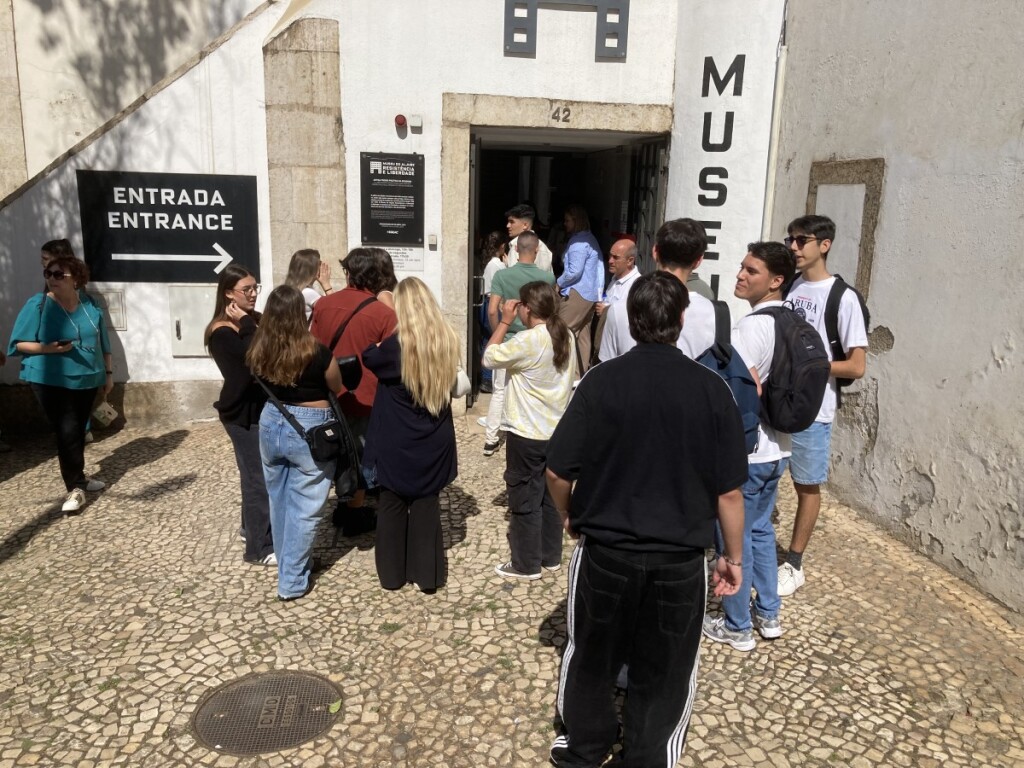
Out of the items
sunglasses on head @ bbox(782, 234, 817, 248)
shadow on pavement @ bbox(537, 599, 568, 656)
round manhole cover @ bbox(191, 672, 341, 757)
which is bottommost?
round manhole cover @ bbox(191, 672, 341, 757)

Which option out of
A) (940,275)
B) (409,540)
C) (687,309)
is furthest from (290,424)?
(940,275)

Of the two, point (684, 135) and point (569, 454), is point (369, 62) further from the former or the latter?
point (569, 454)

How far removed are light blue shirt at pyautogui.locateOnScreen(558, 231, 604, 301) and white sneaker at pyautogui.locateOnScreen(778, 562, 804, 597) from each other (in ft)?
11.5

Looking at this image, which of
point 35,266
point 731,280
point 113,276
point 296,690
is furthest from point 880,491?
point 35,266

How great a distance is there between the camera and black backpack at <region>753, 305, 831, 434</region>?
3.65 meters

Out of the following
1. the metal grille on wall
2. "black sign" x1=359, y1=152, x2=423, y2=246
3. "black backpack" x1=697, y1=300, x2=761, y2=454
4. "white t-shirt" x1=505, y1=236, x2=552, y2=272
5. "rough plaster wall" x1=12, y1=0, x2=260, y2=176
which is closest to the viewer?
"black backpack" x1=697, y1=300, x2=761, y2=454

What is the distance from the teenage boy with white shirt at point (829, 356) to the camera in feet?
14.2

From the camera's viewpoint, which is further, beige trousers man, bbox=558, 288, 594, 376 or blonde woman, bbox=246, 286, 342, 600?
beige trousers man, bbox=558, 288, 594, 376

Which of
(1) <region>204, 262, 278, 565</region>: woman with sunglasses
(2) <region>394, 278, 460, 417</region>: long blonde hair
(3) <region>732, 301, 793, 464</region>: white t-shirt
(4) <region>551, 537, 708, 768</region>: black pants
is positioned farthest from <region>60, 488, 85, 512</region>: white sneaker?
(3) <region>732, 301, 793, 464</region>: white t-shirt

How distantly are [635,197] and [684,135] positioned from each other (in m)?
1.32

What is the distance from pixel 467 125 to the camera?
7.35 metres

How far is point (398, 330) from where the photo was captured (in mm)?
4199

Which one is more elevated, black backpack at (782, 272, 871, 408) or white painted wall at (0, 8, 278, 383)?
white painted wall at (0, 8, 278, 383)

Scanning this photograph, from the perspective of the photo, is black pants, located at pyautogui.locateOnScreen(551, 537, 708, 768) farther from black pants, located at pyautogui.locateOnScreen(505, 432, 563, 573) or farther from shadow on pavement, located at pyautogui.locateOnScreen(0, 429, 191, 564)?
shadow on pavement, located at pyautogui.locateOnScreen(0, 429, 191, 564)
